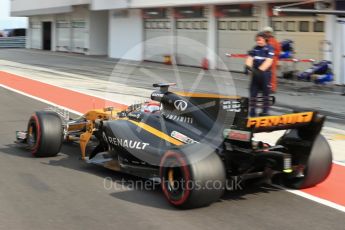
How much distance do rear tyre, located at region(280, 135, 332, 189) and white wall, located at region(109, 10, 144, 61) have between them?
23224mm

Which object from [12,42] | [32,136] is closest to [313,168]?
[32,136]

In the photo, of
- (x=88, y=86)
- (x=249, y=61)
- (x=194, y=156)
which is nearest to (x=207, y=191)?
(x=194, y=156)

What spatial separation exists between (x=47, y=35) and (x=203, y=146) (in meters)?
42.6

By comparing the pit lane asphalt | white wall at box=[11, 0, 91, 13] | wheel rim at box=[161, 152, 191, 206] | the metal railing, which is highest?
white wall at box=[11, 0, 91, 13]

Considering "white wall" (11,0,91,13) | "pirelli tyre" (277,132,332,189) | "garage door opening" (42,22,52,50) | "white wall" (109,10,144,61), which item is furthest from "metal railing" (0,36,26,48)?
"pirelli tyre" (277,132,332,189)

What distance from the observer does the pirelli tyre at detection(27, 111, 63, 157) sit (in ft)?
23.5

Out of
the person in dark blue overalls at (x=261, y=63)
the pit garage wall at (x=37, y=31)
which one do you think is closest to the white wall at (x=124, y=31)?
the pit garage wall at (x=37, y=31)

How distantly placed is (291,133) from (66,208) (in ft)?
8.07

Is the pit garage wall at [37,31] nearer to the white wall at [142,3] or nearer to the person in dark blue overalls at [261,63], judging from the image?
the white wall at [142,3]

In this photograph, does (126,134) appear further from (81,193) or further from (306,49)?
(306,49)

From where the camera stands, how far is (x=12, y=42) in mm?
49094

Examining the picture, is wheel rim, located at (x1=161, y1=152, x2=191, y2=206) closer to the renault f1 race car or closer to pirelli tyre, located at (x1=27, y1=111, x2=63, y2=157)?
the renault f1 race car

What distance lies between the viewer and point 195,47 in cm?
545

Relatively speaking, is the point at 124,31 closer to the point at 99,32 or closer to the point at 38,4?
the point at 99,32
